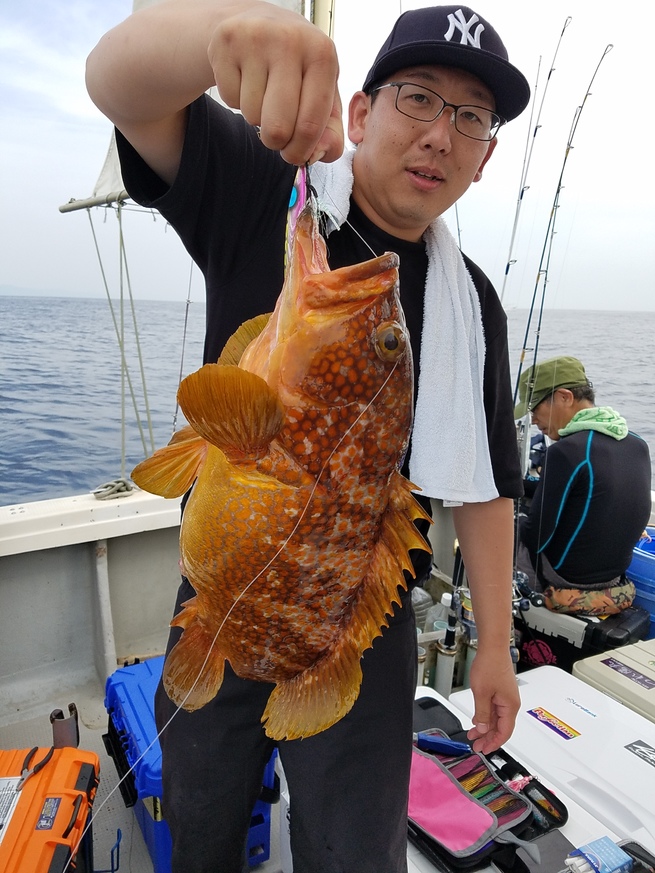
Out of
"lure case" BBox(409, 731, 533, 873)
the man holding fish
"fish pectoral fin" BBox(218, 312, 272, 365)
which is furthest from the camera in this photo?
"lure case" BBox(409, 731, 533, 873)

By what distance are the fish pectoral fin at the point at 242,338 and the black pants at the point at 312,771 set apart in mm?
783

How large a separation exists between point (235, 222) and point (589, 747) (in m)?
2.90

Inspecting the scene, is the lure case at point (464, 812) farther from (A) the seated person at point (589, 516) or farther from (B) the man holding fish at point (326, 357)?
(A) the seated person at point (589, 516)

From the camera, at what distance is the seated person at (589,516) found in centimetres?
447

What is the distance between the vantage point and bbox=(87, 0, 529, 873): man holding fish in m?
1.09

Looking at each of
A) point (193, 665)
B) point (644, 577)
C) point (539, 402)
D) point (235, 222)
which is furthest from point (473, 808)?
point (539, 402)

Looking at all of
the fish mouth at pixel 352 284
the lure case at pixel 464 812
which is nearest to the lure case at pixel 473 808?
the lure case at pixel 464 812

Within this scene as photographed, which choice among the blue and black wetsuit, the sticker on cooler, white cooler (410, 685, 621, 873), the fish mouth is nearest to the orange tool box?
white cooler (410, 685, 621, 873)

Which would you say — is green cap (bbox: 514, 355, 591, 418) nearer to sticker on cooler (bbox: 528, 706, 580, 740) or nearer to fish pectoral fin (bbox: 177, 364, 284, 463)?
sticker on cooler (bbox: 528, 706, 580, 740)

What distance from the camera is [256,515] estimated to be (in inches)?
46.4

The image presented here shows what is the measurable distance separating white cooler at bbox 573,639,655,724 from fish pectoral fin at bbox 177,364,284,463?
322cm

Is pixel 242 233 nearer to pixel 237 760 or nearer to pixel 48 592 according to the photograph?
pixel 237 760

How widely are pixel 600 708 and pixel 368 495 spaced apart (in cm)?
274

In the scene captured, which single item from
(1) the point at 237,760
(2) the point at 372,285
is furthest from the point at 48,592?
(2) the point at 372,285
